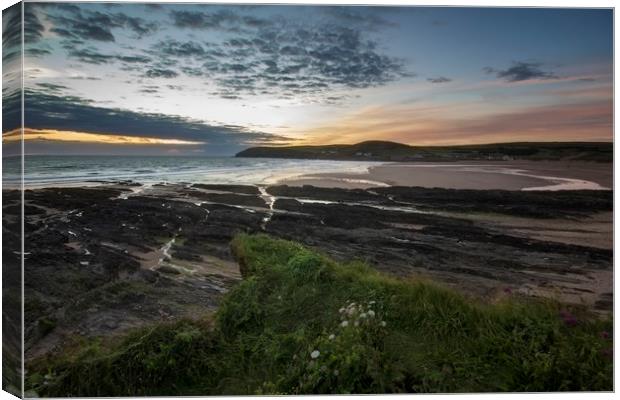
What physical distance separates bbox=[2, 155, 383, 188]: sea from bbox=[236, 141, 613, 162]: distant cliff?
8 centimetres

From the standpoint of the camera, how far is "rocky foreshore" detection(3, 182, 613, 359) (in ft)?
14.8

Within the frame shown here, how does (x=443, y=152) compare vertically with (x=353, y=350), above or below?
above

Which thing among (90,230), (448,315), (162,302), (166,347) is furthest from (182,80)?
(448,315)

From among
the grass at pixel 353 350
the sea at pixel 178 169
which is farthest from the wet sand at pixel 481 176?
the grass at pixel 353 350

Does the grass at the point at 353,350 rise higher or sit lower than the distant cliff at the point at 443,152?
lower

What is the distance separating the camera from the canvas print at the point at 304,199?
163 inches

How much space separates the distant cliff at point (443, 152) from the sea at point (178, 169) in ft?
0.26

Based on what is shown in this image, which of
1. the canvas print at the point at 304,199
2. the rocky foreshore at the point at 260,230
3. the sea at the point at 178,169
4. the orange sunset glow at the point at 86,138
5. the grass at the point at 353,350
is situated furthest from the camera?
the sea at the point at 178,169

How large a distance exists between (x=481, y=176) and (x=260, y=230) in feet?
7.80

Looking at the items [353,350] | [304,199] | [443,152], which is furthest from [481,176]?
[353,350]

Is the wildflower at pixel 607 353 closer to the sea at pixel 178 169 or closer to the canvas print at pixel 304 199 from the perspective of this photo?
the canvas print at pixel 304 199

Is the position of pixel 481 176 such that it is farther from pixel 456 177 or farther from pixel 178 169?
pixel 178 169

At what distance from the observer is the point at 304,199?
493 cm

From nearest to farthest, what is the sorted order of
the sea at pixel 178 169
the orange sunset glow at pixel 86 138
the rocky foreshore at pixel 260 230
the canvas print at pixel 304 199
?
the canvas print at pixel 304 199 → the orange sunset glow at pixel 86 138 → the rocky foreshore at pixel 260 230 → the sea at pixel 178 169
